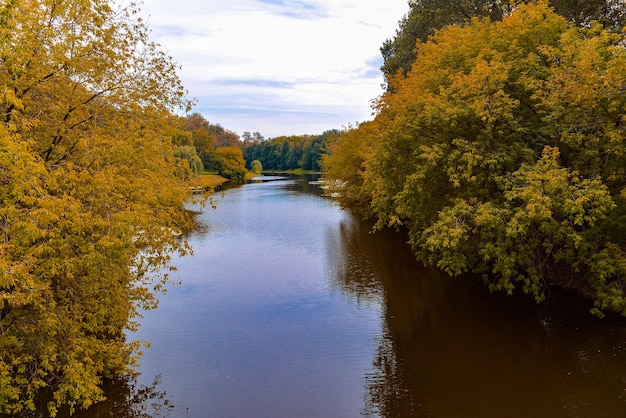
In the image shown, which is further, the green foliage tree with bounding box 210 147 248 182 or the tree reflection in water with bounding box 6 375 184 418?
the green foliage tree with bounding box 210 147 248 182

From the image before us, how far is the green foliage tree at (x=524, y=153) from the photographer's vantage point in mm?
14570

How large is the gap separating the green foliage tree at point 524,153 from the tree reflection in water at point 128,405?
948cm

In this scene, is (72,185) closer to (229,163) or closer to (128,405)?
(128,405)

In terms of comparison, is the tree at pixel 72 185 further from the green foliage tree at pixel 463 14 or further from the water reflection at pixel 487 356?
the green foliage tree at pixel 463 14

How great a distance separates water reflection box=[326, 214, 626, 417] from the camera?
37.6 ft

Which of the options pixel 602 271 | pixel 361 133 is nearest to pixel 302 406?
pixel 602 271

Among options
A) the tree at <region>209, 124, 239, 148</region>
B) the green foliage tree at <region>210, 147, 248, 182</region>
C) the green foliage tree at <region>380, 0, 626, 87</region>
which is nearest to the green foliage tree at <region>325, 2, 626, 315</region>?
the green foliage tree at <region>380, 0, 626, 87</region>

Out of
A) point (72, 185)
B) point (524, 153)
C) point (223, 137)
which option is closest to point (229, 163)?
point (223, 137)

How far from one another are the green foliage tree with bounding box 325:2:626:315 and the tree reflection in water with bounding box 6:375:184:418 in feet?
31.1

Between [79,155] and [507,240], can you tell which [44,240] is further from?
[507,240]

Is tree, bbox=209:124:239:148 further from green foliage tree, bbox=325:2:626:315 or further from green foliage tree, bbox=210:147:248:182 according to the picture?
green foliage tree, bbox=325:2:626:315

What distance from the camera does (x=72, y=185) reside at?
32.7 feet

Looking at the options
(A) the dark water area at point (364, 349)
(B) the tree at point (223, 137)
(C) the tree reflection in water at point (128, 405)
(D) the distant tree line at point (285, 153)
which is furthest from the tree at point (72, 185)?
(D) the distant tree line at point (285, 153)

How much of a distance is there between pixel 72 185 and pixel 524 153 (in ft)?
49.0
